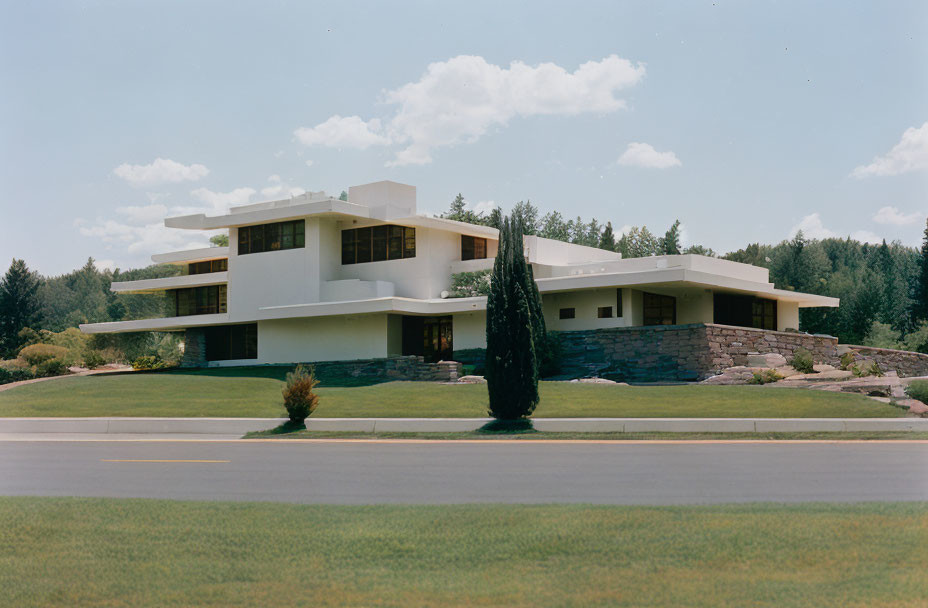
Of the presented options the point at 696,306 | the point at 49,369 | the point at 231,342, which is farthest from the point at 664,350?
the point at 49,369

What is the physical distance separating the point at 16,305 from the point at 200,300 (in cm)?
3097

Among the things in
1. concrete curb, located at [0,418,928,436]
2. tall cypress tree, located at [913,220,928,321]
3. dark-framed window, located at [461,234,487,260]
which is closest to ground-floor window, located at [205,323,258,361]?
dark-framed window, located at [461,234,487,260]

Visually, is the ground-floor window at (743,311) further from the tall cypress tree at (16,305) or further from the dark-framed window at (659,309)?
the tall cypress tree at (16,305)

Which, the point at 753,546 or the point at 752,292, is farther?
the point at 752,292

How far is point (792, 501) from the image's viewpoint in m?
9.47

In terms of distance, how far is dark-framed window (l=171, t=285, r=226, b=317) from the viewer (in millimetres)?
44375

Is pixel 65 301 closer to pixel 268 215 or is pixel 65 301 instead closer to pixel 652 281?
pixel 268 215

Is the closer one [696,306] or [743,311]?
[696,306]

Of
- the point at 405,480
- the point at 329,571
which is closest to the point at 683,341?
the point at 405,480

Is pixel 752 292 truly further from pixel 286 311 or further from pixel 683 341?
pixel 286 311

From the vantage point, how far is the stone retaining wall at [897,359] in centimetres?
3666

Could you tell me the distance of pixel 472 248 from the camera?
132 ft

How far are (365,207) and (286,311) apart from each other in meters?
5.46

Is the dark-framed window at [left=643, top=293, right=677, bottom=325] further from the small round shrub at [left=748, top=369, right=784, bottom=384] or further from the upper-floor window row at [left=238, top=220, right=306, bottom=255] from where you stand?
the upper-floor window row at [left=238, top=220, right=306, bottom=255]
